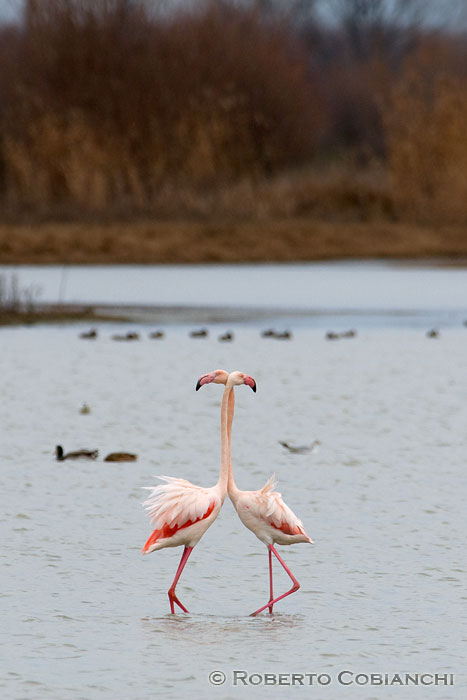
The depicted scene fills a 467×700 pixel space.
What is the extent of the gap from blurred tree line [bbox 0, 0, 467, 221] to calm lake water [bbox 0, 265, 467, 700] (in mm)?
13343

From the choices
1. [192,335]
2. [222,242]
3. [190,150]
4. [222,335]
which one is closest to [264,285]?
[222,242]

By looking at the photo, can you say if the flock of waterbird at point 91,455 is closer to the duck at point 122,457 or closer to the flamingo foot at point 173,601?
the duck at point 122,457

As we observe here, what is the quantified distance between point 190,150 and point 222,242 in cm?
251

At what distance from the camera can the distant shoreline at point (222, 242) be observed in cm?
2853

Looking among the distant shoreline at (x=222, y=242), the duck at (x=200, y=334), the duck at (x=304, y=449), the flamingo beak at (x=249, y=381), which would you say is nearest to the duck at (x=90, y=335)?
the duck at (x=200, y=334)

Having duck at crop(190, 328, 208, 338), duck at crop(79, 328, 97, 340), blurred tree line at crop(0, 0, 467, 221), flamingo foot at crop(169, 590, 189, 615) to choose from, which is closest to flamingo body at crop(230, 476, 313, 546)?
flamingo foot at crop(169, 590, 189, 615)

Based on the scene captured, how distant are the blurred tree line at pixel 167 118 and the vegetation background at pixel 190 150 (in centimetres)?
3

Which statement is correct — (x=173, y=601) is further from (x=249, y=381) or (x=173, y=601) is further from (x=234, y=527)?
(x=234, y=527)

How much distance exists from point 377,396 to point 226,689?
27.8ft

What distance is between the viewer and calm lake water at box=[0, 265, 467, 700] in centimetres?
617

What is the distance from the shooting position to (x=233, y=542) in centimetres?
823

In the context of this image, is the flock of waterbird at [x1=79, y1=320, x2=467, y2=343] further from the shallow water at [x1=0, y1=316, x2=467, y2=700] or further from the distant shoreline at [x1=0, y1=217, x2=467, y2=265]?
the distant shoreline at [x1=0, y1=217, x2=467, y2=265]

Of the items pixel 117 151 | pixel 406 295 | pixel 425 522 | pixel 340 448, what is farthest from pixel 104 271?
pixel 425 522

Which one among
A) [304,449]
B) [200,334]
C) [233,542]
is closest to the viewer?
[233,542]
